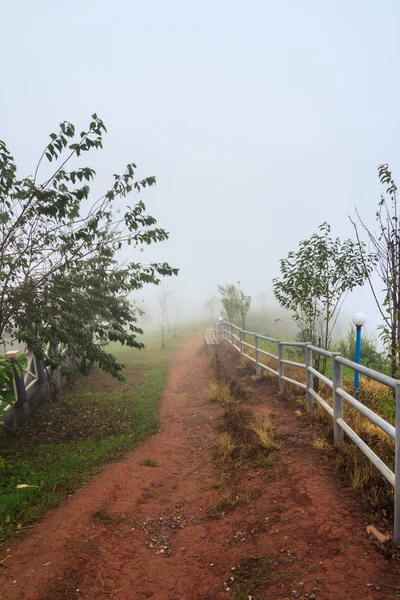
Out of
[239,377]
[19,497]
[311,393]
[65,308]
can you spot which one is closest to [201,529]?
[19,497]

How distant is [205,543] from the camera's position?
3.54m

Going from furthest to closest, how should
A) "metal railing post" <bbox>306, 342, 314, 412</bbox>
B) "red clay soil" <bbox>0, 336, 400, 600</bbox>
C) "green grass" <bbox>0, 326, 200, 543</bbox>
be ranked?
"metal railing post" <bbox>306, 342, 314, 412</bbox>, "green grass" <bbox>0, 326, 200, 543</bbox>, "red clay soil" <bbox>0, 336, 400, 600</bbox>


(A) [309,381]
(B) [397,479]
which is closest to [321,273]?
(A) [309,381]

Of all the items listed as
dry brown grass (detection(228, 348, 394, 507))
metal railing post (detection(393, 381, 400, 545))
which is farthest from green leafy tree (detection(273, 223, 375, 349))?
metal railing post (detection(393, 381, 400, 545))

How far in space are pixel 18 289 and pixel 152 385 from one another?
6500 mm

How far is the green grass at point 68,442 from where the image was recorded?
4605mm

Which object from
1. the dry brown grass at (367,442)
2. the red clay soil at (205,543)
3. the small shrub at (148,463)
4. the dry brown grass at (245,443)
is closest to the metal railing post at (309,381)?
the dry brown grass at (367,442)

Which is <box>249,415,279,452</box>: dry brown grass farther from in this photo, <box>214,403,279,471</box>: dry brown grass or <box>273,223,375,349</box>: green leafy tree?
<box>273,223,375,349</box>: green leafy tree

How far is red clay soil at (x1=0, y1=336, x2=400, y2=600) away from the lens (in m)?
2.62

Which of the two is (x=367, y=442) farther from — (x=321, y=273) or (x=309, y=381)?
(x=321, y=273)

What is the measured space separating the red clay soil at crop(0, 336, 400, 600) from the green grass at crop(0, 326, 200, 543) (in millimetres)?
432

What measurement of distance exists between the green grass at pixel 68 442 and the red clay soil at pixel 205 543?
1.42 ft

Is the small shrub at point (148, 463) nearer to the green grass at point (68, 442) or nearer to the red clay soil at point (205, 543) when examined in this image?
the red clay soil at point (205, 543)

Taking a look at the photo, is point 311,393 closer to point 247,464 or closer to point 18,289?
point 247,464
